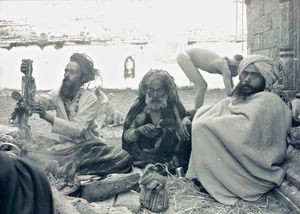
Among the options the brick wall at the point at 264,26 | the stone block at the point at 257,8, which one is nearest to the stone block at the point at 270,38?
the brick wall at the point at 264,26

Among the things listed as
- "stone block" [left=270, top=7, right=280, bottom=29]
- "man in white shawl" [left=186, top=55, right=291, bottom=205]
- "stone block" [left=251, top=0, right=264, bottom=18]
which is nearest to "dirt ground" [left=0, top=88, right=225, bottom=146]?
"man in white shawl" [left=186, top=55, right=291, bottom=205]

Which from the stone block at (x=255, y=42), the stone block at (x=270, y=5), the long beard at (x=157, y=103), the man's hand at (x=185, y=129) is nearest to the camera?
the man's hand at (x=185, y=129)

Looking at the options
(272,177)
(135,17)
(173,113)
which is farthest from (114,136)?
(135,17)

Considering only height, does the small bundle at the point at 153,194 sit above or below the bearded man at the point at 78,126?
below

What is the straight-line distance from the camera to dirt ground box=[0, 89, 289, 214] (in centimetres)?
425

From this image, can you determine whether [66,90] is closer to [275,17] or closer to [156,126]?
[156,126]

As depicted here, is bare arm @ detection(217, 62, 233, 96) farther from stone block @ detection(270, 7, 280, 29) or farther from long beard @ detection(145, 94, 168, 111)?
long beard @ detection(145, 94, 168, 111)

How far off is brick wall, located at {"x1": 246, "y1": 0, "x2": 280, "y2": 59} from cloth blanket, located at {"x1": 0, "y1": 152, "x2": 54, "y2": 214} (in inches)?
238

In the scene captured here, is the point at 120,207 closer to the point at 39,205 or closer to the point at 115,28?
the point at 39,205

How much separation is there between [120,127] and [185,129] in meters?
4.23

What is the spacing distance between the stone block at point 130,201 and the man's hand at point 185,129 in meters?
1.16

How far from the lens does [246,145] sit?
444 centimetres

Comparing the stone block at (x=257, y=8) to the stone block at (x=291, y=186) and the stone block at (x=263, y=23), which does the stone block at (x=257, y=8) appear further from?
the stone block at (x=291, y=186)

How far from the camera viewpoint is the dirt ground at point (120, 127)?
13.9ft
